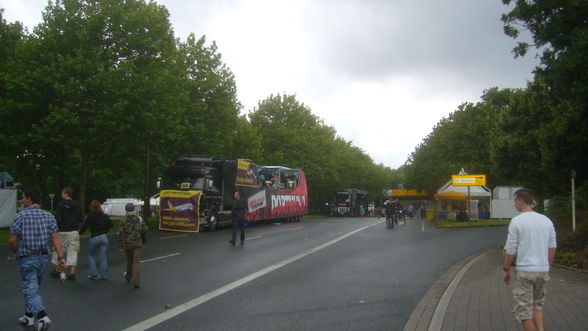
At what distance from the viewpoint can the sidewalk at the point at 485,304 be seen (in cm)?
685

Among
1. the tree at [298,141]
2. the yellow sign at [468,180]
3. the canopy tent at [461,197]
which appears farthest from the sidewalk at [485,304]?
the tree at [298,141]

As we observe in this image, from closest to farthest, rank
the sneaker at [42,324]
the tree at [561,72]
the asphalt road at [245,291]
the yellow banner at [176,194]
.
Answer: the sneaker at [42,324] < the asphalt road at [245,291] < the tree at [561,72] < the yellow banner at [176,194]

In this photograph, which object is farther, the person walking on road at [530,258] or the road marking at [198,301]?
the road marking at [198,301]

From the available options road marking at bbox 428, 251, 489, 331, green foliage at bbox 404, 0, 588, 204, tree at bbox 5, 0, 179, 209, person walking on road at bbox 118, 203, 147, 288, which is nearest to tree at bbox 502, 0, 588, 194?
green foliage at bbox 404, 0, 588, 204

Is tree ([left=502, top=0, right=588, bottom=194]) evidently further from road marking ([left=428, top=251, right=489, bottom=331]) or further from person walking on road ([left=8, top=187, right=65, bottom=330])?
person walking on road ([left=8, top=187, right=65, bottom=330])

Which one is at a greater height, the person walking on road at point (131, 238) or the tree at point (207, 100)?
the tree at point (207, 100)

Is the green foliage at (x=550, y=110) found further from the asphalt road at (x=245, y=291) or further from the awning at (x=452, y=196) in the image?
the awning at (x=452, y=196)

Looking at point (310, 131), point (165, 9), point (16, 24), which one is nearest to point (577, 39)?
point (165, 9)

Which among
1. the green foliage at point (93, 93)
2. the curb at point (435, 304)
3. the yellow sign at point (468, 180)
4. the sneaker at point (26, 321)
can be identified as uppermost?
the green foliage at point (93, 93)

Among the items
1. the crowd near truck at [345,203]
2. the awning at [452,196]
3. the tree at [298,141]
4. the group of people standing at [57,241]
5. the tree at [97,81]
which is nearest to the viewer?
the group of people standing at [57,241]

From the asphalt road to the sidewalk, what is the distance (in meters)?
0.31

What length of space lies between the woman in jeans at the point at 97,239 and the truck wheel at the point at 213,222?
49.9 feet

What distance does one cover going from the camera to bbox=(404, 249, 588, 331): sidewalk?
6.85 metres

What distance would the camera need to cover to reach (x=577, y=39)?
13219 millimetres
